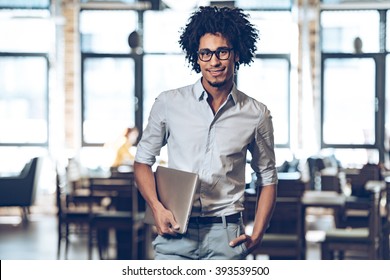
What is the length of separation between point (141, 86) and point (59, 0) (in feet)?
4.77

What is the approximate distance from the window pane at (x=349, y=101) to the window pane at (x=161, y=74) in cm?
181

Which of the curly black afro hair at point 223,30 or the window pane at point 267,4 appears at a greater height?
the window pane at point 267,4

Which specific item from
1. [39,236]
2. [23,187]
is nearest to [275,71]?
[23,187]

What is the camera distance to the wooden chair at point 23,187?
963 centimetres

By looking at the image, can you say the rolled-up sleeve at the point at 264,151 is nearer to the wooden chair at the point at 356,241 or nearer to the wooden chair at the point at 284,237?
the wooden chair at the point at 284,237

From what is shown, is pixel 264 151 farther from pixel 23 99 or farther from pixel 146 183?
pixel 23 99

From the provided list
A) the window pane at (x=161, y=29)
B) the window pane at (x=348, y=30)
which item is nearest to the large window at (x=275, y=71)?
A: the window pane at (x=348, y=30)

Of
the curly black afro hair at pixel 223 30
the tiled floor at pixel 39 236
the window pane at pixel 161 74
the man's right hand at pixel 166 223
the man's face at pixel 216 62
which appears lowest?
the tiled floor at pixel 39 236

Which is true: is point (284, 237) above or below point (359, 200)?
below

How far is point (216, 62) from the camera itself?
2.44 meters

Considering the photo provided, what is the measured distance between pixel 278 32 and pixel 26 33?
3081 millimetres

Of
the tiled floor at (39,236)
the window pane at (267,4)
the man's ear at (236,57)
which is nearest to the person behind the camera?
the man's ear at (236,57)

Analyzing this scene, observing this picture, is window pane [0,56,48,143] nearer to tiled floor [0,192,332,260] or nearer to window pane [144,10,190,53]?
tiled floor [0,192,332,260]

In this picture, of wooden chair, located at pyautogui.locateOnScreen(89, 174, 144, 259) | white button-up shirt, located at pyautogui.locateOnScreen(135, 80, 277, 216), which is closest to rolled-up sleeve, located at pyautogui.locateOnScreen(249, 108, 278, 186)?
white button-up shirt, located at pyautogui.locateOnScreen(135, 80, 277, 216)
